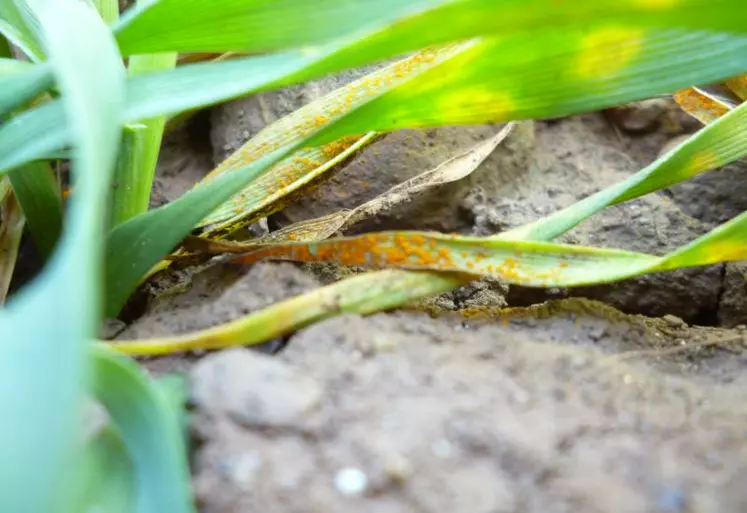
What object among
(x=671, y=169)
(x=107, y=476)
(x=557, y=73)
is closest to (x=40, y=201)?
(x=107, y=476)

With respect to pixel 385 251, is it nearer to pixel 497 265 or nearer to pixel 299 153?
pixel 497 265

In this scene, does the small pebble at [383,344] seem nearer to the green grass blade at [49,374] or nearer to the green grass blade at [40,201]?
the green grass blade at [49,374]

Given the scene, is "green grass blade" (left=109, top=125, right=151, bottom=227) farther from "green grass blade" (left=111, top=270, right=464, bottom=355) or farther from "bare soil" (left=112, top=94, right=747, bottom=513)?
"green grass blade" (left=111, top=270, right=464, bottom=355)

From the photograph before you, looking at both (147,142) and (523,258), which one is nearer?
(523,258)

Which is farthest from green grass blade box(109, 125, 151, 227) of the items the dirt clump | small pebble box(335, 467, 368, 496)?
small pebble box(335, 467, 368, 496)

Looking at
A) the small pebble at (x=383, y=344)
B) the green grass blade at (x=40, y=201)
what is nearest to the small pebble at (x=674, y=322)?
the small pebble at (x=383, y=344)

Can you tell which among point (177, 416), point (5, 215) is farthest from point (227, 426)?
point (5, 215)
